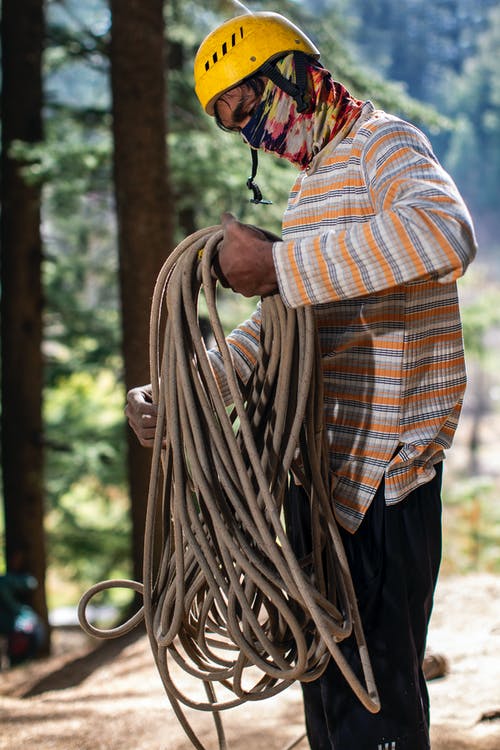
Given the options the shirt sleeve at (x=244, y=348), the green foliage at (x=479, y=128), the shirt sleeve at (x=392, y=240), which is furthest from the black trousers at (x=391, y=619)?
the green foliage at (x=479, y=128)

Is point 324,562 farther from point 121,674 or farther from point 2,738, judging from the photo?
point 121,674

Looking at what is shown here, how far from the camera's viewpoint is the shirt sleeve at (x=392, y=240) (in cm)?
156

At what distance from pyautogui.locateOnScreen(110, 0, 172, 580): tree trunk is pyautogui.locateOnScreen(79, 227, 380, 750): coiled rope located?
3458 mm

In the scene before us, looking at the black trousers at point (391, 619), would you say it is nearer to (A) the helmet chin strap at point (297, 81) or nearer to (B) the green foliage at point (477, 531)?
(A) the helmet chin strap at point (297, 81)

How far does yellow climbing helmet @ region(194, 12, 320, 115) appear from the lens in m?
1.88

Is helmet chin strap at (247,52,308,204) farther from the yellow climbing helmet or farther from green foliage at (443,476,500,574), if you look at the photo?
green foliage at (443,476,500,574)

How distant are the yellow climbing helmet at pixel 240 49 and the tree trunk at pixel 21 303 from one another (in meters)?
6.89

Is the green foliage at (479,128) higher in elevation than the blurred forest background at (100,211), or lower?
higher

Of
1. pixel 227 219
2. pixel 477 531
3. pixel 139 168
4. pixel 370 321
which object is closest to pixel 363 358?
pixel 370 321

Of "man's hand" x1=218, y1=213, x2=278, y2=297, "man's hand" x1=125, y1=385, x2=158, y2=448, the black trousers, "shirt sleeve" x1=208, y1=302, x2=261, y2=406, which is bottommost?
the black trousers

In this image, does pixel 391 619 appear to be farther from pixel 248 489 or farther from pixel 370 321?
pixel 370 321

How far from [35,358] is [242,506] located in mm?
7272

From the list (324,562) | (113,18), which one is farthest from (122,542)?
(324,562)

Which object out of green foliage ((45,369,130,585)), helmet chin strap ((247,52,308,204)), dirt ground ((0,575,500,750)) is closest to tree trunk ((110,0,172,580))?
dirt ground ((0,575,500,750))
